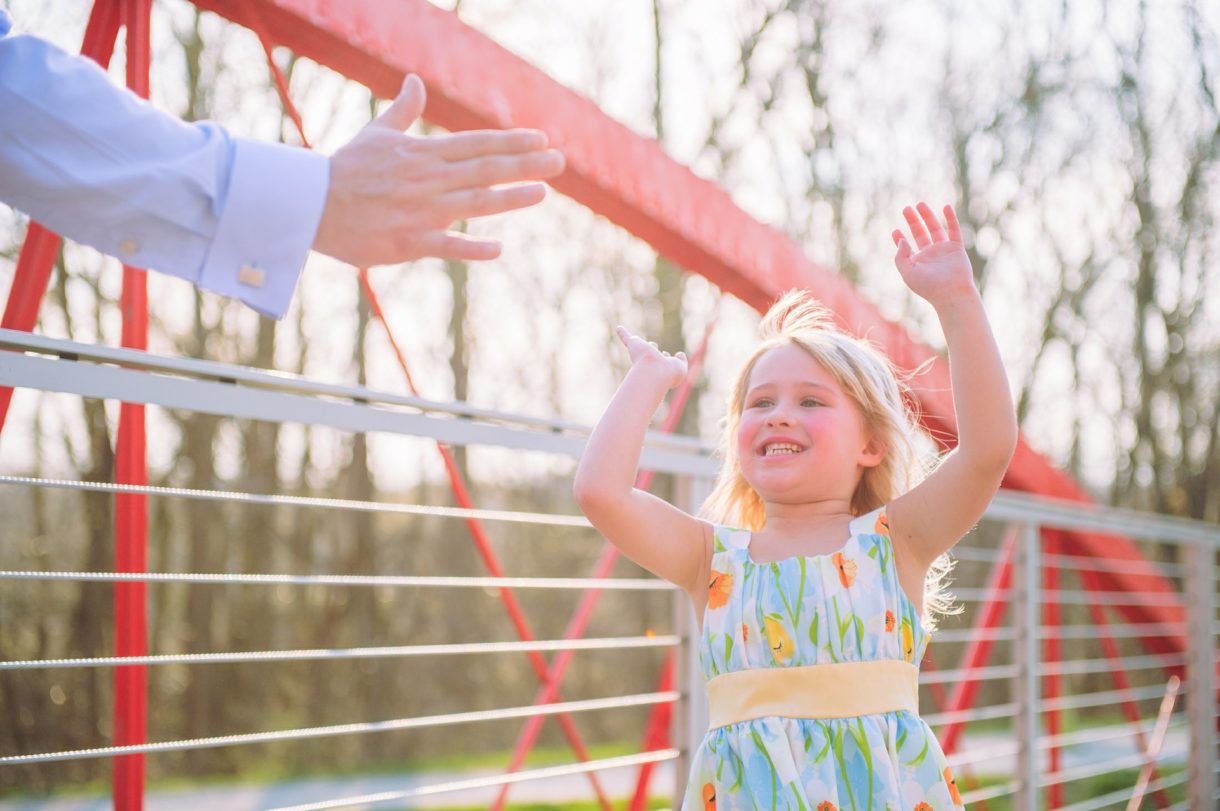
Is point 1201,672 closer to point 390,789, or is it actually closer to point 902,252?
point 902,252

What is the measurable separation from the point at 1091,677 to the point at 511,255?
22.7 feet

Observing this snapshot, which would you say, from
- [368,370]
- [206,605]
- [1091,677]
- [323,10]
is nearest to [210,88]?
[368,370]

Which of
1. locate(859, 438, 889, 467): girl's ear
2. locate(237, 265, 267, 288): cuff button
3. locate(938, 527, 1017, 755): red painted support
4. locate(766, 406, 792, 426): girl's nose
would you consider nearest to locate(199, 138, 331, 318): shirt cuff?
locate(237, 265, 267, 288): cuff button

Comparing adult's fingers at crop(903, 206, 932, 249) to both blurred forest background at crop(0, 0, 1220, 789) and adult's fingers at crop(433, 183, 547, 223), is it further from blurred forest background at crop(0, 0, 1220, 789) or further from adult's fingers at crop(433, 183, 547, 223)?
blurred forest background at crop(0, 0, 1220, 789)

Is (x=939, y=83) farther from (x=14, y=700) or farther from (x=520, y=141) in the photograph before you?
(x=520, y=141)

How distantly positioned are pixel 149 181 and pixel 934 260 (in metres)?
0.86

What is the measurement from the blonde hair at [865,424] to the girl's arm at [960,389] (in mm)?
125

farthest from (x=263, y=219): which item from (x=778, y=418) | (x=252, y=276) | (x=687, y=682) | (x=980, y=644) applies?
(x=980, y=644)

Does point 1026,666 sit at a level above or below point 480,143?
below

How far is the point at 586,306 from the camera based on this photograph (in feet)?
29.8

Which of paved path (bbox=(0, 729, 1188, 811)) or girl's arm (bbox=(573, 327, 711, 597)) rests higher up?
girl's arm (bbox=(573, 327, 711, 597))

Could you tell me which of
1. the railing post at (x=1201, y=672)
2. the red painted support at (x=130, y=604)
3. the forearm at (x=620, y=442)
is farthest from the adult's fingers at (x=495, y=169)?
the railing post at (x=1201, y=672)

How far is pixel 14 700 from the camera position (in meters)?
8.01

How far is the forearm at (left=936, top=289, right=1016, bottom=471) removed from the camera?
4.31ft
